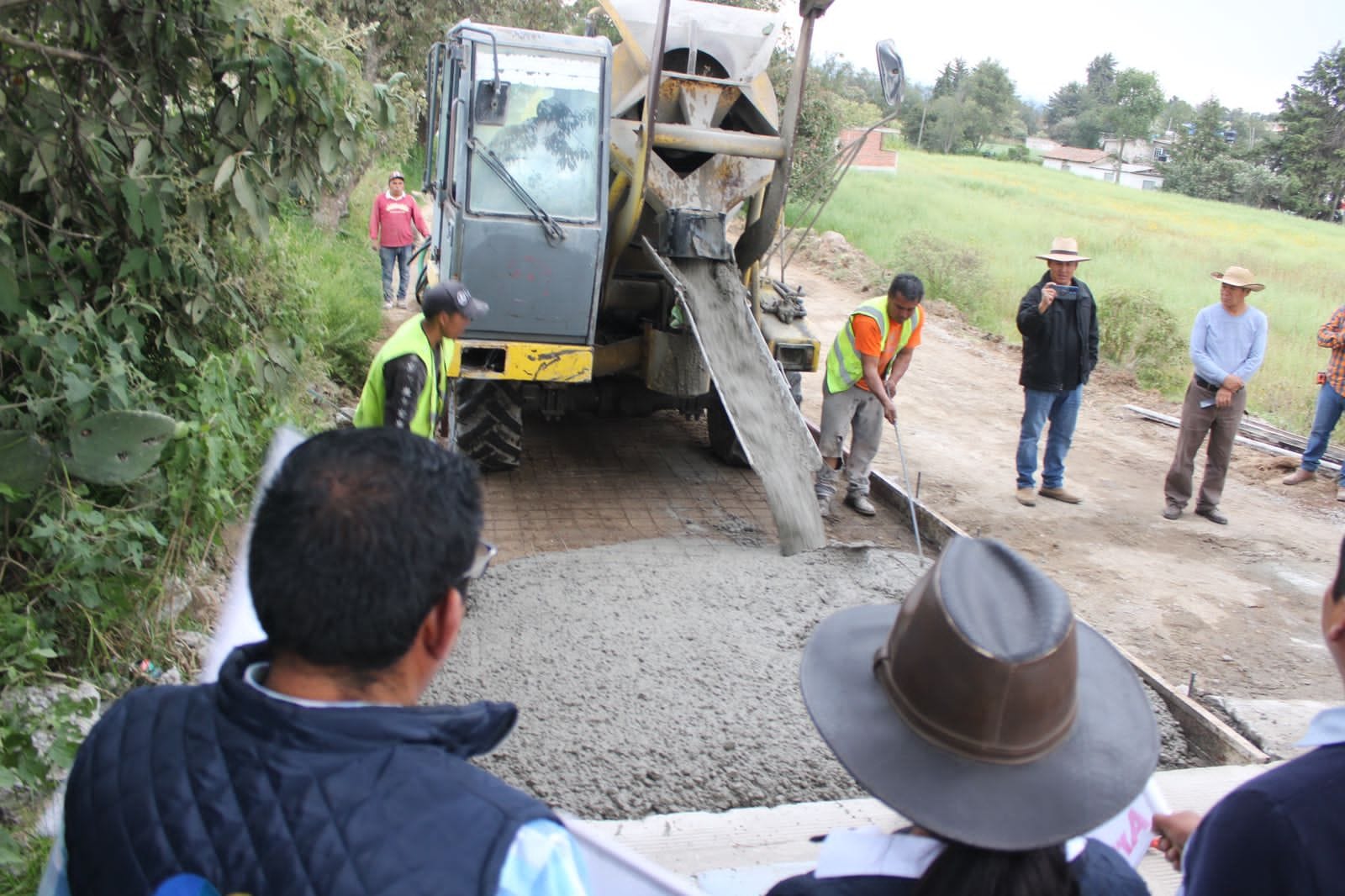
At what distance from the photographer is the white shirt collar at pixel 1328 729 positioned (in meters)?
1.34

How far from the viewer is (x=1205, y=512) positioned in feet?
23.7

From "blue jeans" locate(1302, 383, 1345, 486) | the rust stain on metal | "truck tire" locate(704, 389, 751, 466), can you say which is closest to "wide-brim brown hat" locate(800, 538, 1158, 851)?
the rust stain on metal

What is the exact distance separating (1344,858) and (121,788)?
4.55 feet

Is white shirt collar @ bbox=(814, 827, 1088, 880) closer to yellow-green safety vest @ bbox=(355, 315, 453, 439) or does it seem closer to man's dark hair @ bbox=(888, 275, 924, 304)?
yellow-green safety vest @ bbox=(355, 315, 453, 439)

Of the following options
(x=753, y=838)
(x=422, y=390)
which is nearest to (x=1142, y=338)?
(x=422, y=390)

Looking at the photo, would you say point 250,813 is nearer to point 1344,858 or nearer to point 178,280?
point 1344,858

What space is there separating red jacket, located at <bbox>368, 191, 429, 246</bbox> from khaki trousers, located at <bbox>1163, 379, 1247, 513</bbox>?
7.85 meters

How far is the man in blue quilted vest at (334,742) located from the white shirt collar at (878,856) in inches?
13.4

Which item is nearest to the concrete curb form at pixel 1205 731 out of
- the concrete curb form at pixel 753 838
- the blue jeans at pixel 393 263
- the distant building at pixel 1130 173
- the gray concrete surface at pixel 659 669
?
the concrete curb form at pixel 753 838

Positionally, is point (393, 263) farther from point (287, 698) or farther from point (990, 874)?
point (990, 874)

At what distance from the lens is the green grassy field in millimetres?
12625

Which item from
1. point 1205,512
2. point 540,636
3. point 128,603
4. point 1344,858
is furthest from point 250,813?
point 1205,512

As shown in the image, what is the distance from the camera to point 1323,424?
8125 mm

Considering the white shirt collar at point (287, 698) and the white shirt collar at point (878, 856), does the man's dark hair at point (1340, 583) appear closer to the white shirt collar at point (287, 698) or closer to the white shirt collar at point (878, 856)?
the white shirt collar at point (878, 856)
